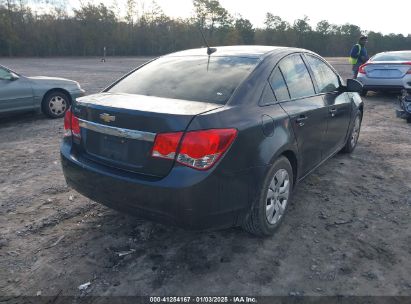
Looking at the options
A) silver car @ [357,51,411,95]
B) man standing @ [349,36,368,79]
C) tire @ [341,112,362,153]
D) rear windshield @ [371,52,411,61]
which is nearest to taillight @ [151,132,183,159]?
tire @ [341,112,362,153]

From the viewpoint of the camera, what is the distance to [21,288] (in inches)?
104

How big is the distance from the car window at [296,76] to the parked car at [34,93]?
6031 millimetres

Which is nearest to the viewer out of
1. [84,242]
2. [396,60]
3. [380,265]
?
[380,265]

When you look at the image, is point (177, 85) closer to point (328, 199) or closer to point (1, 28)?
point (328, 199)

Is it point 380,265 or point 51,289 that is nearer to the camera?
point 51,289

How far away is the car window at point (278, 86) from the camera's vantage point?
329 centimetres

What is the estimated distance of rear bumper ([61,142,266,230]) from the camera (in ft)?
8.38

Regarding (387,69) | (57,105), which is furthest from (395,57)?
(57,105)

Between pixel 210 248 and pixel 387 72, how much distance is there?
382 inches

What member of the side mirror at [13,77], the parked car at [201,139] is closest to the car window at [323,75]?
the parked car at [201,139]

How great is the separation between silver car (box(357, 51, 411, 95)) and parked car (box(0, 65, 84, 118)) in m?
8.35

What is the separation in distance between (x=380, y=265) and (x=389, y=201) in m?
1.36

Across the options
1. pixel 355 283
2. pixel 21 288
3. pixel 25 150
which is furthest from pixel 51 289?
pixel 25 150

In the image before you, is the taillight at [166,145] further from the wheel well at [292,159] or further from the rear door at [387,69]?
the rear door at [387,69]
